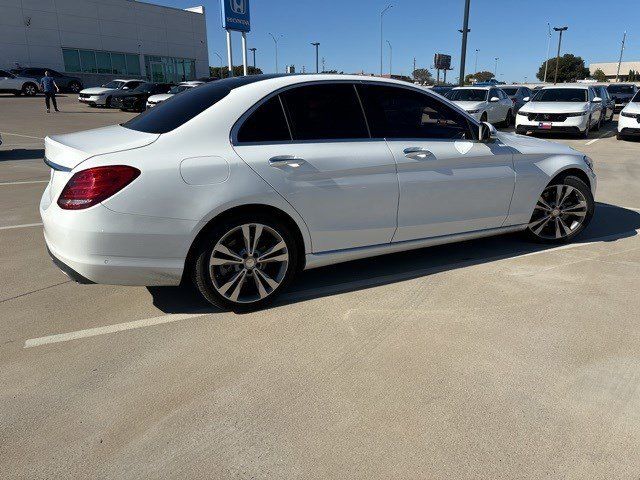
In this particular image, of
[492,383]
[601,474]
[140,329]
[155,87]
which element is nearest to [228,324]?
[140,329]

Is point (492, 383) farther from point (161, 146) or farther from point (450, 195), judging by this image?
point (161, 146)

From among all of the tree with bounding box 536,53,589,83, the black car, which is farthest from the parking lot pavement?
the tree with bounding box 536,53,589,83

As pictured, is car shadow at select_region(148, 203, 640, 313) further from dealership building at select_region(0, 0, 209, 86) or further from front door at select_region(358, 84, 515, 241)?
dealership building at select_region(0, 0, 209, 86)

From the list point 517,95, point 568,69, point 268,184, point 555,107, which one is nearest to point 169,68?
point 517,95

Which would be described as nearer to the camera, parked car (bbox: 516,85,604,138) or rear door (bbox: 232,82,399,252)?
rear door (bbox: 232,82,399,252)

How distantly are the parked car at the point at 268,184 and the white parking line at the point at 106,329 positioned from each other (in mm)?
333

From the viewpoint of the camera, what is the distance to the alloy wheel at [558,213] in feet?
16.3

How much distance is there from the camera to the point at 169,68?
184 feet

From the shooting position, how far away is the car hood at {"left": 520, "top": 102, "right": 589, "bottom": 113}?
14570 mm

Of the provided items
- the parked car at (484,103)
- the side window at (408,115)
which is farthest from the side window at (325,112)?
the parked car at (484,103)

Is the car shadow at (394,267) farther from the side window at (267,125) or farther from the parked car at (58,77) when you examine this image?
the parked car at (58,77)

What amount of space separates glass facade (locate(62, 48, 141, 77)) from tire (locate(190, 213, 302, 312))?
51499mm

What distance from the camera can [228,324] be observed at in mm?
3430

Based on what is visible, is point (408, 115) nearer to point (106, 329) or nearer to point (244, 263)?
point (244, 263)
